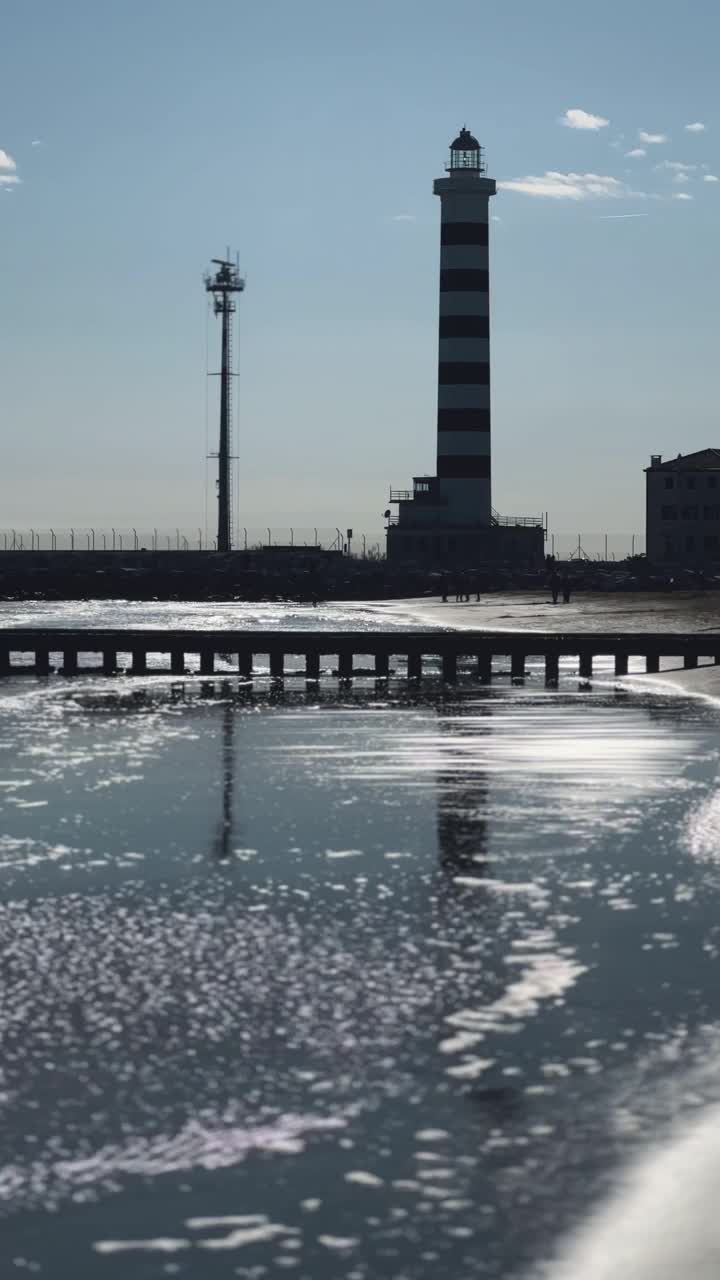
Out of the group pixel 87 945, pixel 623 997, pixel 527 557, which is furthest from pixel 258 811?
pixel 527 557

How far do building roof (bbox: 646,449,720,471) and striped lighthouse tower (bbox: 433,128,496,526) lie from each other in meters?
24.4

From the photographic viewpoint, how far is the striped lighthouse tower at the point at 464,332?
101688 mm

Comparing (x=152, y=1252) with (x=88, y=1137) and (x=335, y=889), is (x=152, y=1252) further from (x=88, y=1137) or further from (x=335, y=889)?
(x=335, y=889)

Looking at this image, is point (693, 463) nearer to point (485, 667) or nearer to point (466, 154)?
point (466, 154)

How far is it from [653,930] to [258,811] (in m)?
8.16

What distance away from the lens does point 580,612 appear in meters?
79.7

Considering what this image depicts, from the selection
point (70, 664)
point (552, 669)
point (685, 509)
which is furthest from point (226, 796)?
point (685, 509)

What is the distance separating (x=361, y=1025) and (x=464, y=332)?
305 ft

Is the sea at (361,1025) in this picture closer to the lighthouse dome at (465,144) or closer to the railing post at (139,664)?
the railing post at (139,664)

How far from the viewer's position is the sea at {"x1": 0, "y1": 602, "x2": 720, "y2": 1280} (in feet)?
26.6

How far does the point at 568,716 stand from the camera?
35.1 meters

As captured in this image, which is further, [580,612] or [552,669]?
[580,612]

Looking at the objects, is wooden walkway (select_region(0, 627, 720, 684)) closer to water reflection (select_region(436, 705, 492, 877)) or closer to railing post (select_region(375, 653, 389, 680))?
railing post (select_region(375, 653, 389, 680))

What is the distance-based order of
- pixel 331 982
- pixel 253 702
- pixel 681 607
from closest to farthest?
pixel 331 982 < pixel 253 702 < pixel 681 607
